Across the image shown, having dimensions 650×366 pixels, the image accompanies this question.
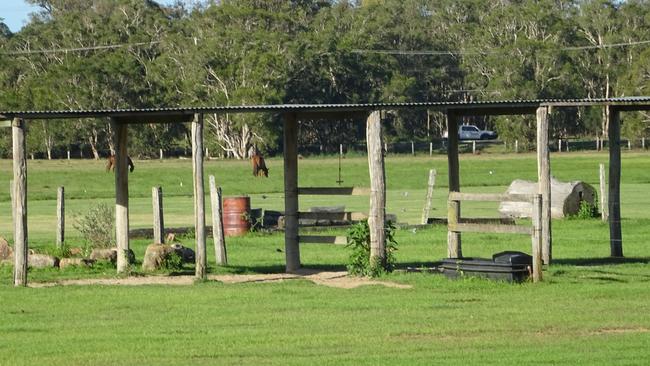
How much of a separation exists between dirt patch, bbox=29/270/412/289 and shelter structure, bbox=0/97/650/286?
0.46m

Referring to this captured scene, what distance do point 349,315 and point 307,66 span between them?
77.6m

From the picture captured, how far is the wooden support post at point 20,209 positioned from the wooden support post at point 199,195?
2.50 m

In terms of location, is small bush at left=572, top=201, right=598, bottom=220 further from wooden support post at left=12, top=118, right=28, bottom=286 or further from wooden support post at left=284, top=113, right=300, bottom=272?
wooden support post at left=12, top=118, right=28, bottom=286

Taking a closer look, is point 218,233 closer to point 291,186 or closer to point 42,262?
point 291,186

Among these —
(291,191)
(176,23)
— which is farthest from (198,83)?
(291,191)

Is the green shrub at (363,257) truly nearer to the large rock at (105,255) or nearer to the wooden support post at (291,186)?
the wooden support post at (291,186)

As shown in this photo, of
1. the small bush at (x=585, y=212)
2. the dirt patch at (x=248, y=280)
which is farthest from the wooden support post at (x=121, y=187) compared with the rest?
the small bush at (x=585, y=212)

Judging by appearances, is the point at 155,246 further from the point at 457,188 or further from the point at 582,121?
the point at 582,121

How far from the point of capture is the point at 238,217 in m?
31.4

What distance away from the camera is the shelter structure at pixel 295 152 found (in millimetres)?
21234

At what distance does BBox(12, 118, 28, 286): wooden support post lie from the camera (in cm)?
2117

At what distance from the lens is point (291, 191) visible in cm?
2414

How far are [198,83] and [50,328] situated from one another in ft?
246

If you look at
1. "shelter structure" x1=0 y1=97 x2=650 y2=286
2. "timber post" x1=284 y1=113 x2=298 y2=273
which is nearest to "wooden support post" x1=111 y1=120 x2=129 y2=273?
"shelter structure" x1=0 y1=97 x2=650 y2=286
